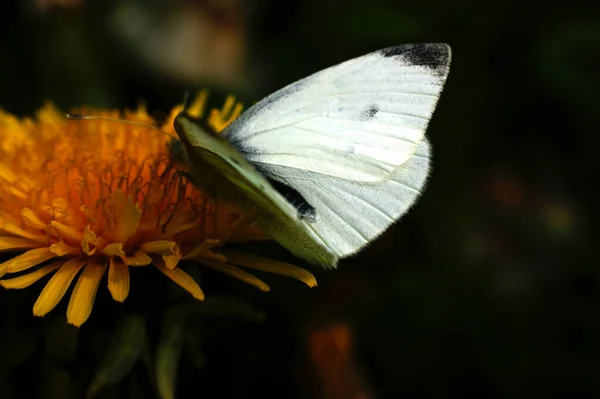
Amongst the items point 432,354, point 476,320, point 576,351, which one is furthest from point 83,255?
point 576,351

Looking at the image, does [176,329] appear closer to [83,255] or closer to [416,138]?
[83,255]

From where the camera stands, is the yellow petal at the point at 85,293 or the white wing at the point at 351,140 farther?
the white wing at the point at 351,140

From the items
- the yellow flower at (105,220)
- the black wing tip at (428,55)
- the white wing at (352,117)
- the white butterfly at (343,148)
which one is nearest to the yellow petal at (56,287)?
the yellow flower at (105,220)

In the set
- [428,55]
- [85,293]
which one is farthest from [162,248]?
[428,55]

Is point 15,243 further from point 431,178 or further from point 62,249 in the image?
point 431,178

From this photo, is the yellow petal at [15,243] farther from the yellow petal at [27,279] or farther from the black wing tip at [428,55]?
the black wing tip at [428,55]
